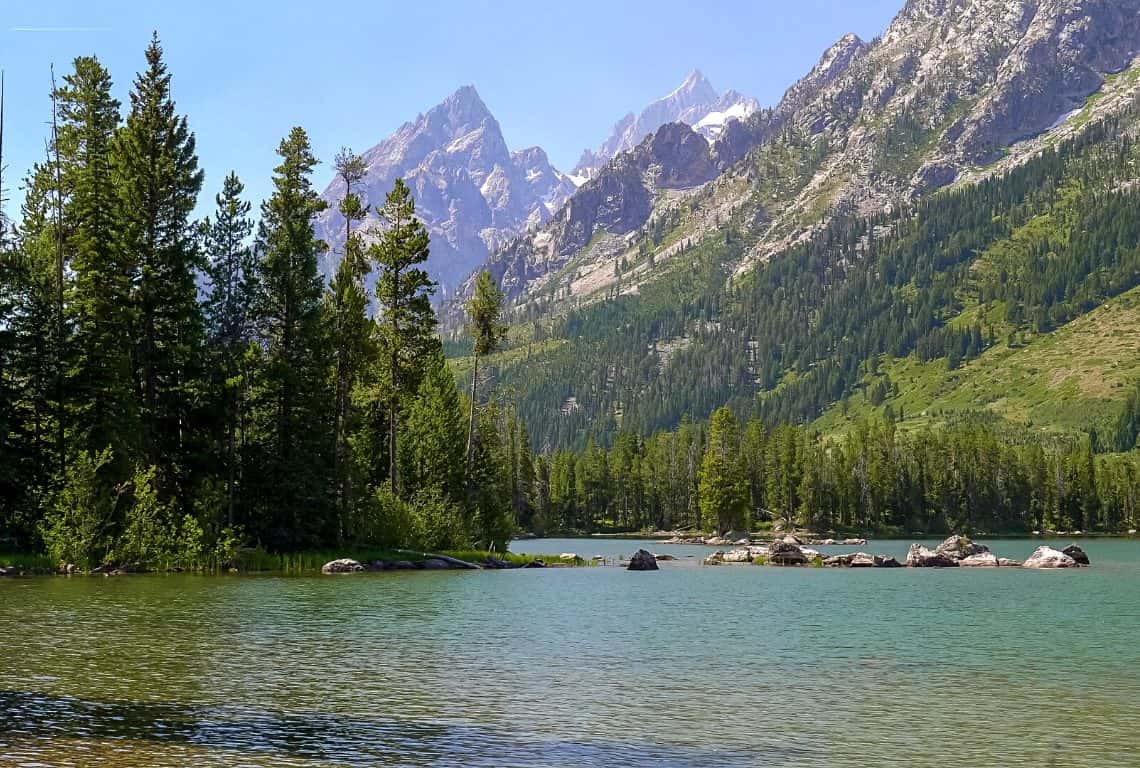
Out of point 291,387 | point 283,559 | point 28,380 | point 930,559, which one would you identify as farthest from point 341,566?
point 930,559

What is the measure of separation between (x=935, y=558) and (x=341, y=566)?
189ft

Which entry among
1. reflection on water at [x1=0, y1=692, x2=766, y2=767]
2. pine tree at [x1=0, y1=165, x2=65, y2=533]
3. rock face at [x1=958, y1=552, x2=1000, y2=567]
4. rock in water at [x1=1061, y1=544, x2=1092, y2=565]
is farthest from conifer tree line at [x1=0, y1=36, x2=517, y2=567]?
rock in water at [x1=1061, y1=544, x2=1092, y2=565]

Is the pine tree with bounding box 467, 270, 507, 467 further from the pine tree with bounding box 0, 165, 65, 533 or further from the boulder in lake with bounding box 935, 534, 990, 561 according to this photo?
the boulder in lake with bounding box 935, 534, 990, 561

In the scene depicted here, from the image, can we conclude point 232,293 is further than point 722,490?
No

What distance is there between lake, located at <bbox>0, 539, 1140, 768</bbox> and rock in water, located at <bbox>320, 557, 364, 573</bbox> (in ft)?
46.2

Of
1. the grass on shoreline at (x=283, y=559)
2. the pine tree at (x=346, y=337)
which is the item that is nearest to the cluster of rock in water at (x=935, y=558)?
the grass on shoreline at (x=283, y=559)

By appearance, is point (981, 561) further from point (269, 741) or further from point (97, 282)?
point (269, 741)

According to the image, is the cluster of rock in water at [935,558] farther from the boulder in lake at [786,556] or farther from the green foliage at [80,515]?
the green foliage at [80,515]

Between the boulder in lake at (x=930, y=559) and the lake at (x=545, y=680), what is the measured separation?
4310cm

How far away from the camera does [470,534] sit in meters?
84.8

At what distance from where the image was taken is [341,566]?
216 ft

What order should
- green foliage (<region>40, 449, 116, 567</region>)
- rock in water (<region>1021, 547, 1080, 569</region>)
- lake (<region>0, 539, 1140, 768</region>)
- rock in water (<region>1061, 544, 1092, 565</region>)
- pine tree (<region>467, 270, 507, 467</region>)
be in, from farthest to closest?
rock in water (<region>1061, 544, 1092, 565</region>) < rock in water (<region>1021, 547, 1080, 569</region>) < pine tree (<region>467, 270, 507, 467</region>) < green foliage (<region>40, 449, 116, 567</region>) < lake (<region>0, 539, 1140, 768</region>)

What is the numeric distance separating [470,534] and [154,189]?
36.8 meters

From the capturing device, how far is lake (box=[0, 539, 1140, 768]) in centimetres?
1928
